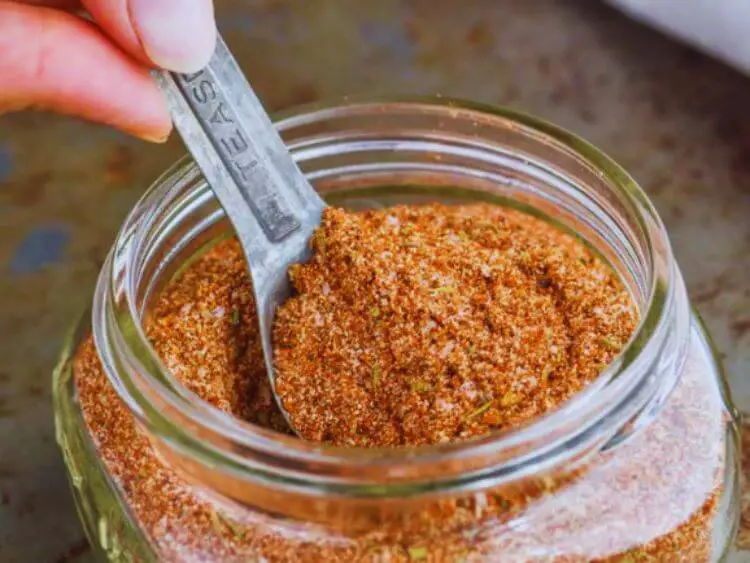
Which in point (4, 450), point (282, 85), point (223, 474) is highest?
point (223, 474)

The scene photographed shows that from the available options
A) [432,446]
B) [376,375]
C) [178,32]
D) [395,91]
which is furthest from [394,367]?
[395,91]

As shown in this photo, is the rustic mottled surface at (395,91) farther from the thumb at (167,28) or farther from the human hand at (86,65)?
the thumb at (167,28)

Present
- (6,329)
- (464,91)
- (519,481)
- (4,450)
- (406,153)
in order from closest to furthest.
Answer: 1. (519,481)
2. (406,153)
3. (4,450)
4. (6,329)
5. (464,91)

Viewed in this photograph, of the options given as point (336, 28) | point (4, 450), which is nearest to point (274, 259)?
point (4, 450)

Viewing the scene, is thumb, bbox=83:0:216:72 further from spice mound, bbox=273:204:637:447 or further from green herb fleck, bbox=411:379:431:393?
green herb fleck, bbox=411:379:431:393

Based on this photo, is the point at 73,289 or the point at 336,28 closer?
the point at 73,289

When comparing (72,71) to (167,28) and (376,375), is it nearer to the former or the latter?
(167,28)

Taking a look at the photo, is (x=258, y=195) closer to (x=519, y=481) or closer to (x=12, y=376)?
(x=519, y=481)
